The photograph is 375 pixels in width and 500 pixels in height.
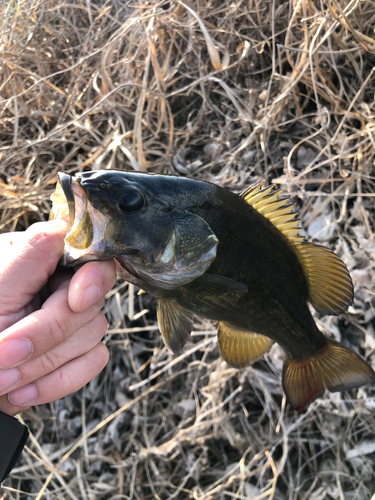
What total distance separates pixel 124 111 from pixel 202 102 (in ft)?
1.87

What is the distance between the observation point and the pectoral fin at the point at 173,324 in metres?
1.28

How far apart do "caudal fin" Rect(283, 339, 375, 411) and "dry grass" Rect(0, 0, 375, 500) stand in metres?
0.56

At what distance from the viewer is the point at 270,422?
6.73ft

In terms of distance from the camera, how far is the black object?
118 cm

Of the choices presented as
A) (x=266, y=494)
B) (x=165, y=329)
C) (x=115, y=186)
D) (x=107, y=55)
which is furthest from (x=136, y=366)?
(x=107, y=55)

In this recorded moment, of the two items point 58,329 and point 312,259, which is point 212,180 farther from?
point 58,329

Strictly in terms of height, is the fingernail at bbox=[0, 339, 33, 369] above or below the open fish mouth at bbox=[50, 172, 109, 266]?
below

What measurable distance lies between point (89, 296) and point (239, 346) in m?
0.71

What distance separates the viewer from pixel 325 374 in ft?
4.98

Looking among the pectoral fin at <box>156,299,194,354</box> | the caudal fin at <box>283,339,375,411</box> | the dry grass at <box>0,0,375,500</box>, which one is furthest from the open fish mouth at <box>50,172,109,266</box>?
the dry grass at <box>0,0,375,500</box>

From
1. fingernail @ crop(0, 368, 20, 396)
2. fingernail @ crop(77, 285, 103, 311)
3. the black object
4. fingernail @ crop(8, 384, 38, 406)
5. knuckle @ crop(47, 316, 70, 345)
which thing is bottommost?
the black object

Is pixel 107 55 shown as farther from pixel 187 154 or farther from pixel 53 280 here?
pixel 53 280

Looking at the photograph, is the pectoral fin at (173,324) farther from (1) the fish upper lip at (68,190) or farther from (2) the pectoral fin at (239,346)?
(1) the fish upper lip at (68,190)

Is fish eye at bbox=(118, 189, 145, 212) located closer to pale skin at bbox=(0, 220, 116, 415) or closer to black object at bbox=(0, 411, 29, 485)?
pale skin at bbox=(0, 220, 116, 415)
